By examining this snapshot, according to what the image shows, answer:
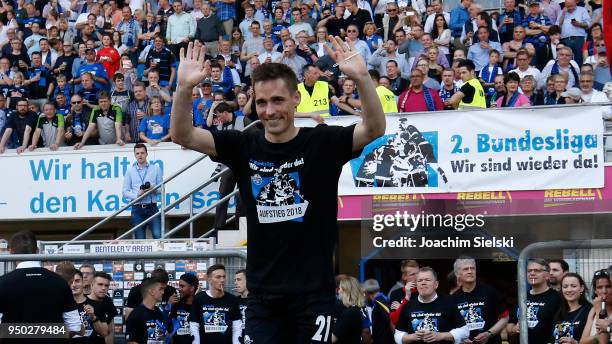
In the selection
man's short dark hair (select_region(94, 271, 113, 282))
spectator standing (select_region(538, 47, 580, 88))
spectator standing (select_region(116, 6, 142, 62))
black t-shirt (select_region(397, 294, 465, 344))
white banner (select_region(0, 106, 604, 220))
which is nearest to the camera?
black t-shirt (select_region(397, 294, 465, 344))

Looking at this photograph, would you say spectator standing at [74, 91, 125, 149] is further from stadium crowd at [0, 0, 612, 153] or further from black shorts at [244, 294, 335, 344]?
black shorts at [244, 294, 335, 344]

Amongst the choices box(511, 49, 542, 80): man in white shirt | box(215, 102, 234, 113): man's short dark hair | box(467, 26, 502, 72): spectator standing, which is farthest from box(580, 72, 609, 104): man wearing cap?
box(215, 102, 234, 113): man's short dark hair

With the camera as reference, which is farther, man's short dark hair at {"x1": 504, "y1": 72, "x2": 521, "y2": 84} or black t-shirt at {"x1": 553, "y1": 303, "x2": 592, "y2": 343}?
man's short dark hair at {"x1": 504, "y1": 72, "x2": 521, "y2": 84}

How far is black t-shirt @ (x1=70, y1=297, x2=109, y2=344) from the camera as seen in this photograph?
36.4 feet

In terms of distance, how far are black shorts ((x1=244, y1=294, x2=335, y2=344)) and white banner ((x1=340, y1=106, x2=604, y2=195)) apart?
8.80m

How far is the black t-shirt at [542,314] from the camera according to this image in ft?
32.1

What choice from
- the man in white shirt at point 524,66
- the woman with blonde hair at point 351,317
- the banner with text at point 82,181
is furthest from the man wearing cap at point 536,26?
the woman with blonde hair at point 351,317

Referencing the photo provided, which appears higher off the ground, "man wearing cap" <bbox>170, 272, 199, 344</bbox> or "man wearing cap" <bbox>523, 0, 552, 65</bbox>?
"man wearing cap" <bbox>523, 0, 552, 65</bbox>

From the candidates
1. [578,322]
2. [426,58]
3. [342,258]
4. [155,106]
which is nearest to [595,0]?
[426,58]

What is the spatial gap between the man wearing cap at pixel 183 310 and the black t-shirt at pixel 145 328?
0.41ft

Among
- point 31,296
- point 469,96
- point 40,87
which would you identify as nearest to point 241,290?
point 31,296

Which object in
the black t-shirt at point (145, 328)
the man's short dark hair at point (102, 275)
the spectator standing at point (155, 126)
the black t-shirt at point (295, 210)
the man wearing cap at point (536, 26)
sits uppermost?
the man wearing cap at point (536, 26)

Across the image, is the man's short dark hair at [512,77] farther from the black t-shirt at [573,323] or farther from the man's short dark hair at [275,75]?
the man's short dark hair at [275,75]

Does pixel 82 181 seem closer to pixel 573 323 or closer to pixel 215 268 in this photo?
pixel 215 268
